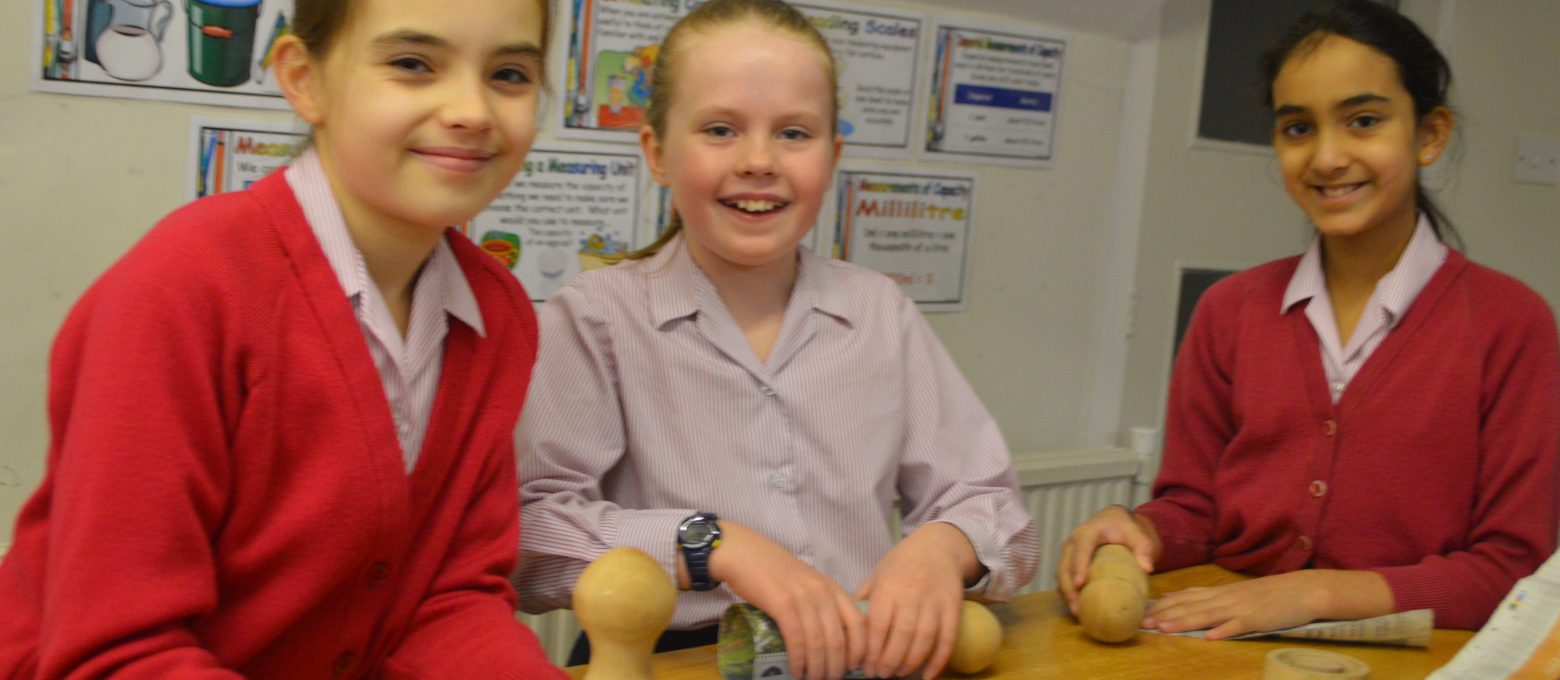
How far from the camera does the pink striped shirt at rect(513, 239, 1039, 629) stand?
112 centimetres

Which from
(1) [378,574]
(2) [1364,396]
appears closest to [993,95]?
(2) [1364,396]

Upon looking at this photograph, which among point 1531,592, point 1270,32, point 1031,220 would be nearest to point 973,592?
point 1531,592

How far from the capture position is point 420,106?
856mm

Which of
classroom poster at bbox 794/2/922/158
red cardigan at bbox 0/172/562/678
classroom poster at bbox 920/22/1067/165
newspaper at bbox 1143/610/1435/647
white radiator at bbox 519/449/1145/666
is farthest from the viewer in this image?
white radiator at bbox 519/449/1145/666

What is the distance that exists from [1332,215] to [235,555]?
3.49ft

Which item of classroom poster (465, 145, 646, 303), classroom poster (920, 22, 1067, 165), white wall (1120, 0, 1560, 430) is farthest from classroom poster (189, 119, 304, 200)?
white wall (1120, 0, 1560, 430)

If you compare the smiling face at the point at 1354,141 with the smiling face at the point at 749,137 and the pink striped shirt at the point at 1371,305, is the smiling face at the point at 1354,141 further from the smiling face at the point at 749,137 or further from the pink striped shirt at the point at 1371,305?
the smiling face at the point at 749,137

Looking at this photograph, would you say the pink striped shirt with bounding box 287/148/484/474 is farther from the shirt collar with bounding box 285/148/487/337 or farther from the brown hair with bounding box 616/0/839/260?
the brown hair with bounding box 616/0/839/260

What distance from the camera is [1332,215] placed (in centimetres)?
133

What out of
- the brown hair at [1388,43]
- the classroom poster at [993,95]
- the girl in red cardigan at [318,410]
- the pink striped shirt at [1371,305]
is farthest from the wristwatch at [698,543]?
the classroom poster at [993,95]

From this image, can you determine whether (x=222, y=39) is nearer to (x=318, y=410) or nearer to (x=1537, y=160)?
(x=318, y=410)

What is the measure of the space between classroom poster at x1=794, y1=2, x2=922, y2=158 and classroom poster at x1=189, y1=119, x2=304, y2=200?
30.9 inches

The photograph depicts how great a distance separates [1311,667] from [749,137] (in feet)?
1.99

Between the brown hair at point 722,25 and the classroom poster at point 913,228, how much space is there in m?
0.79
